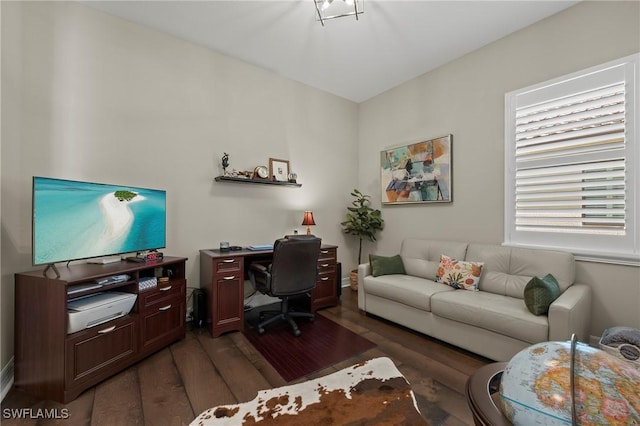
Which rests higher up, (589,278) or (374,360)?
A: (589,278)

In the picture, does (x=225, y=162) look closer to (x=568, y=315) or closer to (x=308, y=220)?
(x=308, y=220)

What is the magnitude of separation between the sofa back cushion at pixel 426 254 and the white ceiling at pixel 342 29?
2342 mm

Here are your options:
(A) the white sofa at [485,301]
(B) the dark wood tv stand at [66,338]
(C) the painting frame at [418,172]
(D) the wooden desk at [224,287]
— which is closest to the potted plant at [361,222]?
(C) the painting frame at [418,172]

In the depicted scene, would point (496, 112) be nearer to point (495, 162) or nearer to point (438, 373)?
point (495, 162)

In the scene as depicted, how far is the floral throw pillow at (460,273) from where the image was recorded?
268cm

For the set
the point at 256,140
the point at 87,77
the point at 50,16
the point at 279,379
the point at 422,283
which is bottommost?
the point at 279,379

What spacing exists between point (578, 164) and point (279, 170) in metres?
3.22

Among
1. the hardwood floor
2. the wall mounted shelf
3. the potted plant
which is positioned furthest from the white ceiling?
the hardwood floor

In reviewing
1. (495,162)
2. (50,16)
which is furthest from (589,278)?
(50,16)

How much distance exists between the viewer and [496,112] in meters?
2.93

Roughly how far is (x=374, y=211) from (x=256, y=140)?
2.11 meters

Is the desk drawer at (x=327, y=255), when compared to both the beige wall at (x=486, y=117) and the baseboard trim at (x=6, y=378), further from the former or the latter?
the baseboard trim at (x=6, y=378)

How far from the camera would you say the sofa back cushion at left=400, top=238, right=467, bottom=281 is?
3.06m

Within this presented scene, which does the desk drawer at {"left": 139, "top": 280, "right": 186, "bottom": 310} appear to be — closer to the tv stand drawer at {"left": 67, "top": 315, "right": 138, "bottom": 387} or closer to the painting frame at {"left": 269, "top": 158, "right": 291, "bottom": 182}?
the tv stand drawer at {"left": 67, "top": 315, "right": 138, "bottom": 387}
